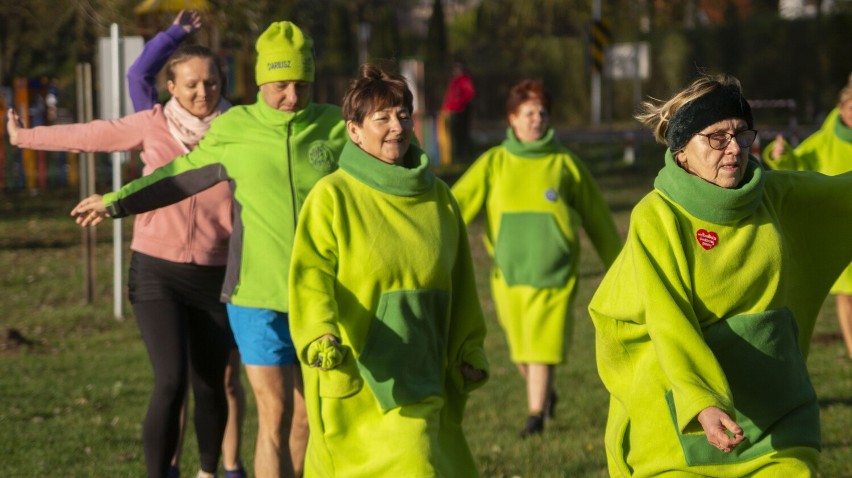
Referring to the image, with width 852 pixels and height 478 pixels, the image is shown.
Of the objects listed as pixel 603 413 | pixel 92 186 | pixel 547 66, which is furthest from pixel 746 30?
pixel 603 413

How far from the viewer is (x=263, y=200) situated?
6.59 m

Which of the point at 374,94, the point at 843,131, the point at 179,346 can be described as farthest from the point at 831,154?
the point at 374,94

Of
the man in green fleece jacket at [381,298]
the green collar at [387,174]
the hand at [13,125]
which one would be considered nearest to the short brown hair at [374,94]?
the man in green fleece jacket at [381,298]

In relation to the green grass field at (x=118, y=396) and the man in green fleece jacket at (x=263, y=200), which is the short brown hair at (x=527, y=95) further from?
the man in green fleece jacket at (x=263, y=200)

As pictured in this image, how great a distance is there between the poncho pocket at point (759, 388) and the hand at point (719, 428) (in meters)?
0.38

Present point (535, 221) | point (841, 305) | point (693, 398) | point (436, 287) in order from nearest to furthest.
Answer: point (693, 398) < point (436, 287) < point (535, 221) < point (841, 305)

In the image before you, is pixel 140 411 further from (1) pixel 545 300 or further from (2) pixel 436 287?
(2) pixel 436 287

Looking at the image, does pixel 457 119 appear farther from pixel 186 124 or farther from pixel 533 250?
pixel 186 124

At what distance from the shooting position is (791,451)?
A: 4852mm

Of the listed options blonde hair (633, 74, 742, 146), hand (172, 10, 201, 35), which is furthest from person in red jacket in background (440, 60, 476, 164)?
blonde hair (633, 74, 742, 146)

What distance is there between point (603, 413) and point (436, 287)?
14.1ft

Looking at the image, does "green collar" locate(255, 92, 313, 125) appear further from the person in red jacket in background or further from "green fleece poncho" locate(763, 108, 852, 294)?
the person in red jacket in background

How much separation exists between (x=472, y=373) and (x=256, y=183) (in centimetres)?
141

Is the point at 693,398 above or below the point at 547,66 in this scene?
below
